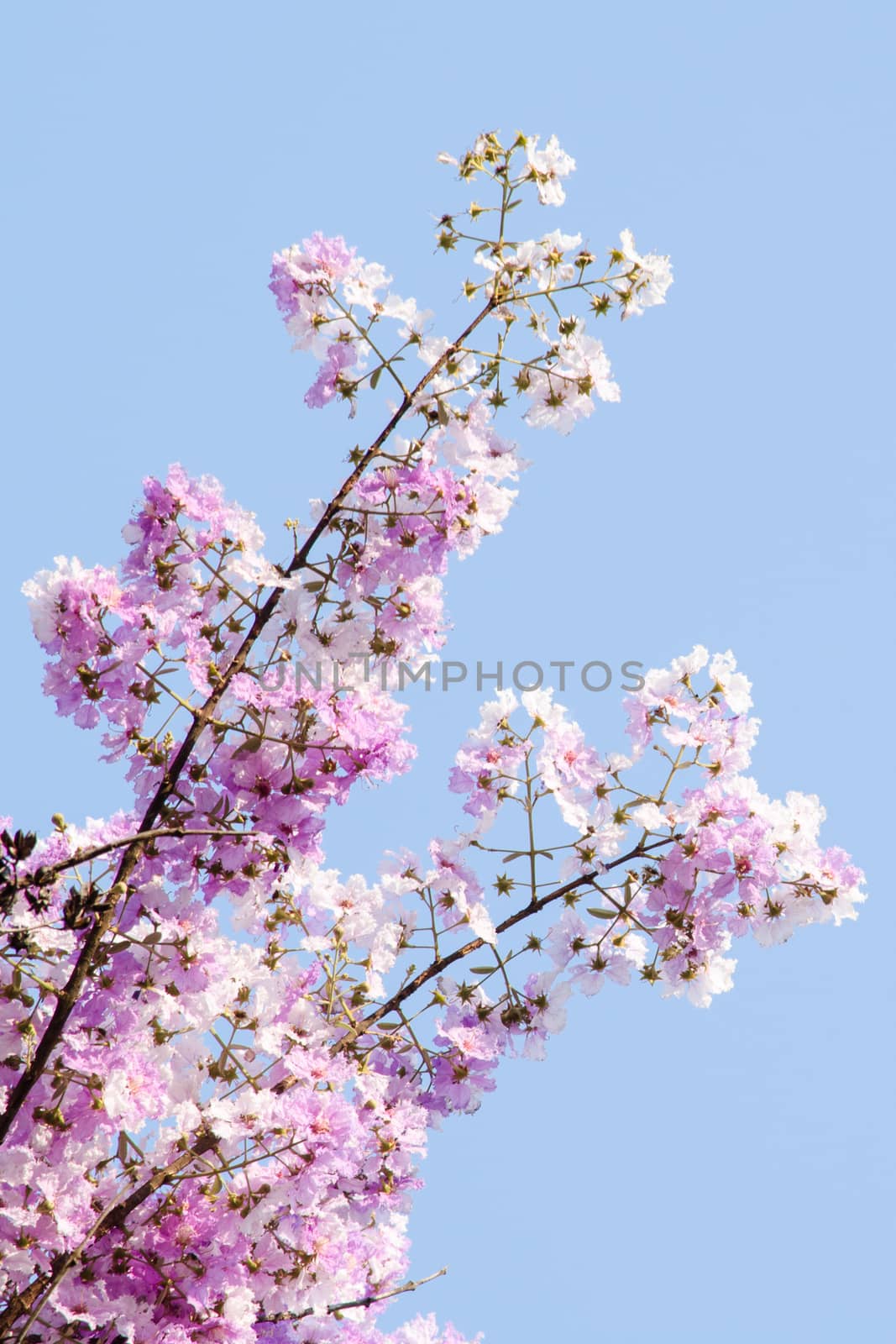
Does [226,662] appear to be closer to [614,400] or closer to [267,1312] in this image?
[614,400]

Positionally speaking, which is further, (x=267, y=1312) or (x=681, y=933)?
(x=681, y=933)

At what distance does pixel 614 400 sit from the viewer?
16.4ft

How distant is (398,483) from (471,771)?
1.05 metres

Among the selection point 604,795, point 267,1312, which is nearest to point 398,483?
point 604,795

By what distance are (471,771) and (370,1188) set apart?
4.69ft

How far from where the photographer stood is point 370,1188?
4.73 meters

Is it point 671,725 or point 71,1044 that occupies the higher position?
point 671,725

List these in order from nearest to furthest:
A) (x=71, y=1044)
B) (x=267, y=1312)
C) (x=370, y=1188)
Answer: (x=71, y=1044)
(x=267, y=1312)
(x=370, y=1188)

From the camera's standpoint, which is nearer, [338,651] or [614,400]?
[338,651]

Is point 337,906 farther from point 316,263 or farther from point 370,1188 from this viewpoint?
point 316,263

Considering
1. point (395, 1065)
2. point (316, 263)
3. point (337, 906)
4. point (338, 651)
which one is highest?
point (316, 263)

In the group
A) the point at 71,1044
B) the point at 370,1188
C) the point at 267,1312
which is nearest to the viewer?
the point at 71,1044

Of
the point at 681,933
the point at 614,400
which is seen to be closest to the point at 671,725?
the point at 681,933

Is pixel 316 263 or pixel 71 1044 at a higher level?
pixel 316 263
